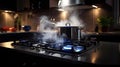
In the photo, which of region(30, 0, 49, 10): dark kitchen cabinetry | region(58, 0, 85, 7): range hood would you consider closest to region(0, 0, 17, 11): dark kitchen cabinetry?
region(30, 0, 49, 10): dark kitchen cabinetry

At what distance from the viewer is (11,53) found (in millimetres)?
1288

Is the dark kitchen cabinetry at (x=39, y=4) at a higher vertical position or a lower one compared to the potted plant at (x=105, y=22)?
higher

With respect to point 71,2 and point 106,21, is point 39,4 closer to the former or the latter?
point 71,2

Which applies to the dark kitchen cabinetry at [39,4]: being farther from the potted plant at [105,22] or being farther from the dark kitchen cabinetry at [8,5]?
the potted plant at [105,22]

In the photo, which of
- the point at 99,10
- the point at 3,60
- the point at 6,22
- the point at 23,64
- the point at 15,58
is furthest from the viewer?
the point at 6,22

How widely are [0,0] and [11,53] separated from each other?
238cm

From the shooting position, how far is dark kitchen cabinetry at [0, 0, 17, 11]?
339cm

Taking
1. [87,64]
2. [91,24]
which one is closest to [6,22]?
[91,24]

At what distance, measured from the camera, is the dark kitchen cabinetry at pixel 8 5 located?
3.39 meters

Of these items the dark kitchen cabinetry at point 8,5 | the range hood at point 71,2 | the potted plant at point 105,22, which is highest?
the dark kitchen cabinetry at point 8,5

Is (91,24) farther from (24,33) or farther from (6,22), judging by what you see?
(6,22)

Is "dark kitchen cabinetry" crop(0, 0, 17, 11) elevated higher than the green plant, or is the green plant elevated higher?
"dark kitchen cabinetry" crop(0, 0, 17, 11)

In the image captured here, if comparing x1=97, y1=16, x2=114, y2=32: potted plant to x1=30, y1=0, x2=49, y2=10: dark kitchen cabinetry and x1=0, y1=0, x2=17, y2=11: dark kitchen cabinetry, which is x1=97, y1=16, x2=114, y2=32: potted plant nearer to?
x1=30, y1=0, x2=49, y2=10: dark kitchen cabinetry

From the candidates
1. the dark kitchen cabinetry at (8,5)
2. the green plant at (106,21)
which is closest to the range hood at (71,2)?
the green plant at (106,21)
